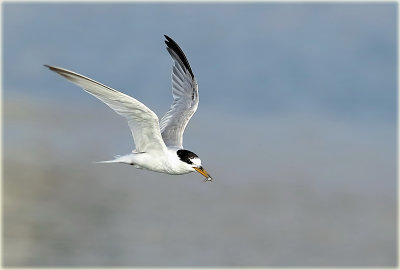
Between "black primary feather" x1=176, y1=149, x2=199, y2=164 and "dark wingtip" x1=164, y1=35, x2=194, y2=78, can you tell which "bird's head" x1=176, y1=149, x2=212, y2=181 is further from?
"dark wingtip" x1=164, y1=35, x2=194, y2=78

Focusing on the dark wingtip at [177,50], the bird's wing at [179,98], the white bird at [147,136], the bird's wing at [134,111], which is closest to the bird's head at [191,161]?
the white bird at [147,136]

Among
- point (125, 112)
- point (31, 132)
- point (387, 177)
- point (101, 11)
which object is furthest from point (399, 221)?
point (101, 11)

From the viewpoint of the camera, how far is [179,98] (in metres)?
7.27

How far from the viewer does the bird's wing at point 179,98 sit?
6941 millimetres

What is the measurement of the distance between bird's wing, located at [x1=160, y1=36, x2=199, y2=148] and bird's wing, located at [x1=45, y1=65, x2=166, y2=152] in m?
0.73

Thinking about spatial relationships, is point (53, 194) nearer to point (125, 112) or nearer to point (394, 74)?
point (125, 112)

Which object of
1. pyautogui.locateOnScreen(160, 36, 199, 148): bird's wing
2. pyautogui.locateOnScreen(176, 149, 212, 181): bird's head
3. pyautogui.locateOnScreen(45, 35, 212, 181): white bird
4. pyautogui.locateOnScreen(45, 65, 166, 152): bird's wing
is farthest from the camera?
pyautogui.locateOnScreen(160, 36, 199, 148): bird's wing

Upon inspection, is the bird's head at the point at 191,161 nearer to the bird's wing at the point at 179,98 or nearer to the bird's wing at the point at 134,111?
the bird's wing at the point at 134,111

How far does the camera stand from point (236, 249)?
365 inches

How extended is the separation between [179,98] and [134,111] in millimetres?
1426

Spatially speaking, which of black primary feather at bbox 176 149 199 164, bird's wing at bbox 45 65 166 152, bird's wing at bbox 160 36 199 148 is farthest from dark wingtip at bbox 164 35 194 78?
black primary feather at bbox 176 149 199 164

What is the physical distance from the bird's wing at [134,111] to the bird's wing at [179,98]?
0.73m

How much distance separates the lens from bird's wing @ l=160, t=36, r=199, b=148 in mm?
6941


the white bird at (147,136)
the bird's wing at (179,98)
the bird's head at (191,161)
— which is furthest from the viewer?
the bird's wing at (179,98)
